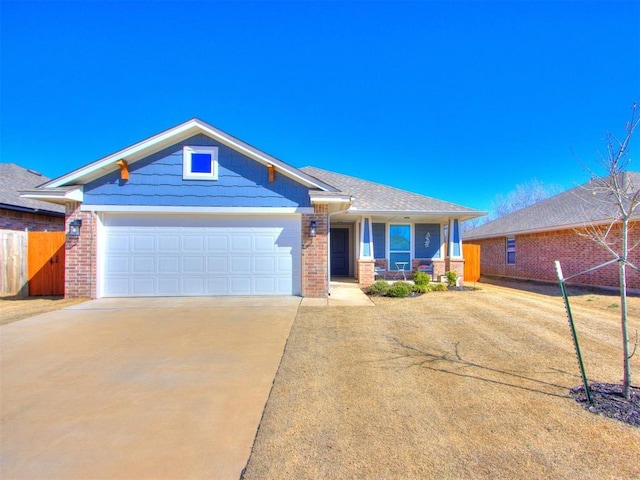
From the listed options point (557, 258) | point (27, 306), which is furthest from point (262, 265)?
point (557, 258)

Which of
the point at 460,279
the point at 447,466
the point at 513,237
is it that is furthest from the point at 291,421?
the point at 513,237

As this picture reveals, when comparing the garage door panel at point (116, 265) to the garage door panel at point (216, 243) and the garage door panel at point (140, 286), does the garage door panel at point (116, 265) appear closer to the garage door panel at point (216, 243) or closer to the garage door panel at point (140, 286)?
the garage door panel at point (140, 286)

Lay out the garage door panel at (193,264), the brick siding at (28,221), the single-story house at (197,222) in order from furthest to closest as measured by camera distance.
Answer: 1. the brick siding at (28,221)
2. the garage door panel at (193,264)
3. the single-story house at (197,222)

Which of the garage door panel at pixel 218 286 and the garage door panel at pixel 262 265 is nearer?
the garage door panel at pixel 218 286

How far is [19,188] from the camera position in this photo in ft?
44.1

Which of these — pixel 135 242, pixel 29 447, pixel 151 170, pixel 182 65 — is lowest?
pixel 29 447

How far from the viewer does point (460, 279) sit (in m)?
12.7

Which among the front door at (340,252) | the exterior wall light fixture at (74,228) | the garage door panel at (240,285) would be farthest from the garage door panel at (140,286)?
the front door at (340,252)

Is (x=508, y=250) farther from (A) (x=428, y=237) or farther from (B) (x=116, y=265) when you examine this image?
(B) (x=116, y=265)

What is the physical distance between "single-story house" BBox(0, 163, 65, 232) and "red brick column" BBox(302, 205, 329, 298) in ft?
28.1

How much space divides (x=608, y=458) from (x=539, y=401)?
2.78 feet

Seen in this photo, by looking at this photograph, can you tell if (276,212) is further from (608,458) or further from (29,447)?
(608,458)

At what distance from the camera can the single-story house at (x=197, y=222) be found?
866 cm

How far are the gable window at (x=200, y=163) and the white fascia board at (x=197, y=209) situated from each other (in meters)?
0.89
